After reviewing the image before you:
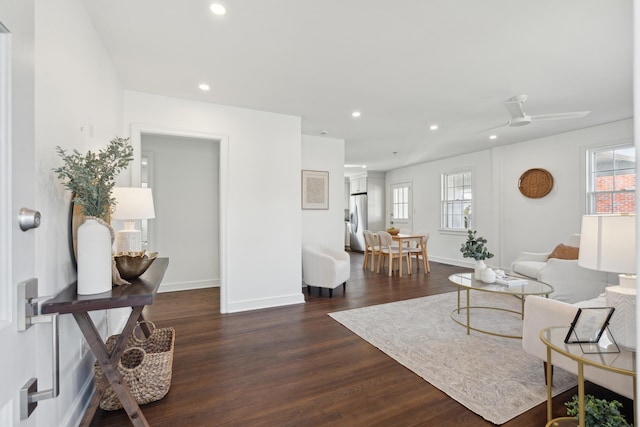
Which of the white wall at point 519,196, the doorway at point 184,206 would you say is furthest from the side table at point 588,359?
the white wall at point 519,196

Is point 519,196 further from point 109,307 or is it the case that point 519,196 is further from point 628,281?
point 109,307

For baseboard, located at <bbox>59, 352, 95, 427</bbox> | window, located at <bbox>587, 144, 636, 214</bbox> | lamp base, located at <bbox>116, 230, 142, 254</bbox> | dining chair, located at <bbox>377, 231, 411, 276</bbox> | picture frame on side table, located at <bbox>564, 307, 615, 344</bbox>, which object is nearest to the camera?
picture frame on side table, located at <bbox>564, 307, 615, 344</bbox>

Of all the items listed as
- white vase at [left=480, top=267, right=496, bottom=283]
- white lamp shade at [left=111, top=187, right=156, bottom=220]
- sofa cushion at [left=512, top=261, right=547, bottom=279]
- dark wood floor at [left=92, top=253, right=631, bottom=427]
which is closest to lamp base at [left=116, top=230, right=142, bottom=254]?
white lamp shade at [left=111, top=187, right=156, bottom=220]

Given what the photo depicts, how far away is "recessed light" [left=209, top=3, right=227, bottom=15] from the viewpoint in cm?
197

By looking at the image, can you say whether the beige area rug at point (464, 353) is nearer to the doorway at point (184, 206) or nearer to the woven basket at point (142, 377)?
the woven basket at point (142, 377)

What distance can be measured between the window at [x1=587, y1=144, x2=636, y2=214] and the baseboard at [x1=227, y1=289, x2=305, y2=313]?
489 centimetres

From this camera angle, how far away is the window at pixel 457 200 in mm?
6828

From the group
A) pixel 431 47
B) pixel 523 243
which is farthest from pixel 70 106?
pixel 523 243

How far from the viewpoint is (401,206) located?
8789mm

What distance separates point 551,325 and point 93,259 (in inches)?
107

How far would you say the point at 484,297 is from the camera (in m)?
4.20

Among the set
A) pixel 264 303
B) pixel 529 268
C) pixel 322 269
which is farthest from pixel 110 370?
pixel 529 268

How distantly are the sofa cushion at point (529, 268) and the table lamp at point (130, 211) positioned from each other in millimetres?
4653

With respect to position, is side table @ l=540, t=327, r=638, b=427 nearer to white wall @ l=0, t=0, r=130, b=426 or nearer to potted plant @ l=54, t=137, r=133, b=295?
white wall @ l=0, t=0, r=130, b=426
